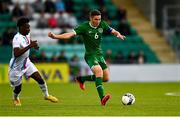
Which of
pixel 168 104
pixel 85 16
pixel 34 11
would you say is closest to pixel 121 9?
pixel 85 16

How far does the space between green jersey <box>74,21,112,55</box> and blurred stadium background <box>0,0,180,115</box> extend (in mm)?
15843

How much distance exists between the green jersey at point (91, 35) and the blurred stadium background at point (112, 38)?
A: 52.0 ft

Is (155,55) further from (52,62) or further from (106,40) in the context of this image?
(52,62)

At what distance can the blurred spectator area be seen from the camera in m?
35.1

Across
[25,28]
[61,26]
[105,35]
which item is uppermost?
[25,28]

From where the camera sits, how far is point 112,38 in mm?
36750

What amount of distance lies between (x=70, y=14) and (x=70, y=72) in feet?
15.9

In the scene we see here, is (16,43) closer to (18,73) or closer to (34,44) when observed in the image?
(34,44)

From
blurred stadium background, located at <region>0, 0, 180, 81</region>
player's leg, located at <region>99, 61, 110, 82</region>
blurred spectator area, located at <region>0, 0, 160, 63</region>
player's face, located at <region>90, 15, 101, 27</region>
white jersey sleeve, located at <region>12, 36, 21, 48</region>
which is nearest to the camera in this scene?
white jersey sleeve, located at <region>12, 36, 21, 48</region>

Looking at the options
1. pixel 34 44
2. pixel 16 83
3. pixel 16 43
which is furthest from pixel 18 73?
pixel 34 44

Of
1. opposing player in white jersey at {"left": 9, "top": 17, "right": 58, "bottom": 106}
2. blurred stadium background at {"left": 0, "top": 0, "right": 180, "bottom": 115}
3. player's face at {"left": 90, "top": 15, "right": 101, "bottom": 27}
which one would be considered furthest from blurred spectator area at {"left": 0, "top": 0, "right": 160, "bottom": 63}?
player's face at {"left": 90, "top": 15, "right": 101, "bottom": 27}

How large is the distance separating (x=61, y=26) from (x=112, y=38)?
2.88 meters

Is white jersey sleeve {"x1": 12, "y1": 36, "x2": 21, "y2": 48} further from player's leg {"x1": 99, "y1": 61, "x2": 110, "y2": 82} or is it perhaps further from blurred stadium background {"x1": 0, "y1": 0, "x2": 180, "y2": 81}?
blurred stadium background {"x1": 0, "y1": 0, "x2": 180, "y2": 81}

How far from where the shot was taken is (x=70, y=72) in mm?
33688
